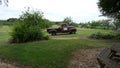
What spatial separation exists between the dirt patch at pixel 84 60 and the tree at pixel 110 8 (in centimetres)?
937

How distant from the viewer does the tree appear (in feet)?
72.4

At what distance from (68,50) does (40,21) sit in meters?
10.6

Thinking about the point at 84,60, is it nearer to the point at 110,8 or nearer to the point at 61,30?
the point at 110,8

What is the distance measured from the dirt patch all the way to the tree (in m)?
9.37

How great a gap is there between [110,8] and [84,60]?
12.3 metres

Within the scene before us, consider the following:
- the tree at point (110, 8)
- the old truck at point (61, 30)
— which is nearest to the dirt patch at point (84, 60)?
the tree at point (110, 8)

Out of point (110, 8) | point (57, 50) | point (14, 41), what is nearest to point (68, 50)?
point (57, 50)

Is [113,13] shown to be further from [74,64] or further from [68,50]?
[74,64]

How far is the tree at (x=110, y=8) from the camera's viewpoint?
22.1 m

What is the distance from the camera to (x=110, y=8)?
2292cm

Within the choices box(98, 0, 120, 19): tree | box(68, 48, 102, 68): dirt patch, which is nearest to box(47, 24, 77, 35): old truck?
box(98, 0, 120, 19): tree

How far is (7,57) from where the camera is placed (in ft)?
42.5

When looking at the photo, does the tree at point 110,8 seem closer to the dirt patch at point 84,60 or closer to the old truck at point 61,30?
the old truck at point 61,30

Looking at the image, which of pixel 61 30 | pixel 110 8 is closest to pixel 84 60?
pixel 110 8
